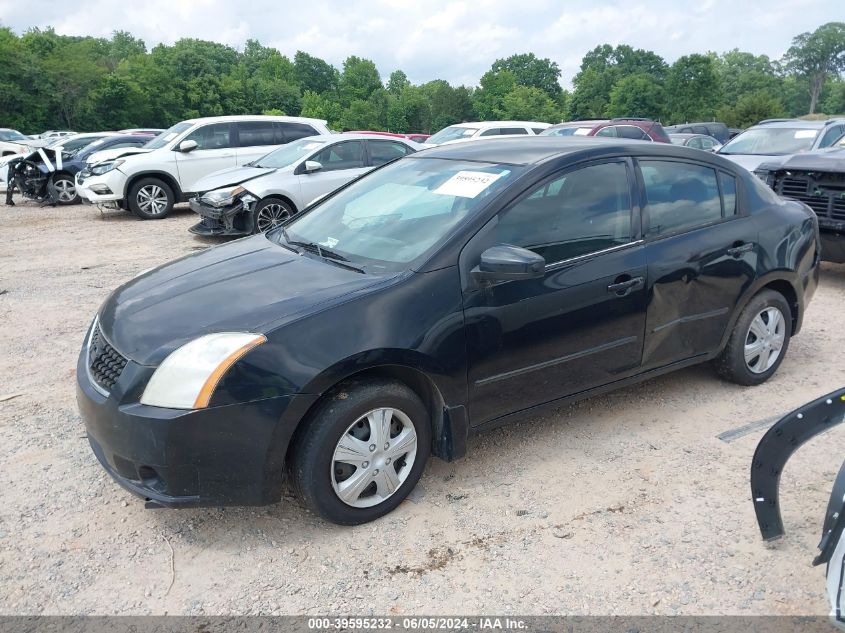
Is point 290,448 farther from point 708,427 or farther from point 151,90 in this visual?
point 151,90

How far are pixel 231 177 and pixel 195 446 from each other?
26.1 ft

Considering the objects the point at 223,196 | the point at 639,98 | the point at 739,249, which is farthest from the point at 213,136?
the point at 639,98

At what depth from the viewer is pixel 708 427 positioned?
13.2ft

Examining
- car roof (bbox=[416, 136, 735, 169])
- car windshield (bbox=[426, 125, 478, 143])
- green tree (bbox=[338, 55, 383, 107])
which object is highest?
green tree (bbox=[338, 55, 383, 107])

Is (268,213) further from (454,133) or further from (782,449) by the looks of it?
(782,449)

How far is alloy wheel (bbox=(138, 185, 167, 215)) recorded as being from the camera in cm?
1205

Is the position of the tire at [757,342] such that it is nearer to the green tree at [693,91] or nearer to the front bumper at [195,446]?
the front bumper at [195,446]

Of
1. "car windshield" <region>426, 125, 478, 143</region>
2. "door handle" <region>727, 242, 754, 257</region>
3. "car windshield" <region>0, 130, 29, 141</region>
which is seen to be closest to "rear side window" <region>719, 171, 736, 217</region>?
"door handle" <region>727, 242, 754, 257</region>

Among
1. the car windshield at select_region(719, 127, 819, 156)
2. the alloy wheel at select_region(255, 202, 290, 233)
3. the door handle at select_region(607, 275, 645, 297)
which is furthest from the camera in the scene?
the car windshield at select_region(719, 127, 819, 156)

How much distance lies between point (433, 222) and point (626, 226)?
111 cm

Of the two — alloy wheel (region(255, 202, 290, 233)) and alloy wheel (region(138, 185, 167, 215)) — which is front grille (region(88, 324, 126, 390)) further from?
alloy wheel (region(138, 185, 167, 215))

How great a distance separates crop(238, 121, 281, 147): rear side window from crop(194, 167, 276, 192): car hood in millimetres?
2549

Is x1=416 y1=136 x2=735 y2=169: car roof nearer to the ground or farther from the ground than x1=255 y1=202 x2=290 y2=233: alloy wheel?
farther from the ground

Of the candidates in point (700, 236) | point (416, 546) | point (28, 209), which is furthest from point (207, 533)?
point (28, 209)
